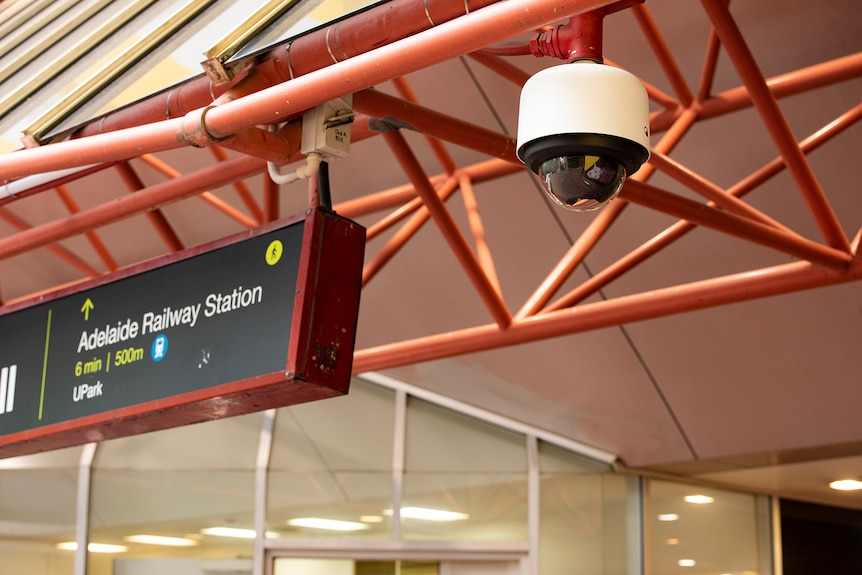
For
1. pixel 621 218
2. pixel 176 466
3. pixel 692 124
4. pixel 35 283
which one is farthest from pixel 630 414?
pixel 35 283

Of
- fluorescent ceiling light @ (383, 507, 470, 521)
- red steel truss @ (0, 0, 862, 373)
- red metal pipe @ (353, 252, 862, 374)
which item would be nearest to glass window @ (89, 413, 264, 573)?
fluorescent ceiling light @ (383, 507, 470, 521)

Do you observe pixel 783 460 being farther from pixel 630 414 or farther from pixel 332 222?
pixel 332 222

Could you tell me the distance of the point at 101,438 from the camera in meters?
4.86

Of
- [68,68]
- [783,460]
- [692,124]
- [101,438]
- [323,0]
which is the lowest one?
[101,438]

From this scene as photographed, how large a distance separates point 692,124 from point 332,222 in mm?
3075

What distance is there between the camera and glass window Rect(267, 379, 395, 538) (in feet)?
34.2

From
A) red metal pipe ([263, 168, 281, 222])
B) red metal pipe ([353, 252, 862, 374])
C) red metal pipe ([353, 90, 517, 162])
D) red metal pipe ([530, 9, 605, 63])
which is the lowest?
red metal pipe ([530, 9, 605, 63])

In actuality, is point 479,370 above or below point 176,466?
above

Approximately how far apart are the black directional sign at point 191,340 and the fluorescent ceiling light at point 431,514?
5.50m

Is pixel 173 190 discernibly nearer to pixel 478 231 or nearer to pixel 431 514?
pixel 478 231

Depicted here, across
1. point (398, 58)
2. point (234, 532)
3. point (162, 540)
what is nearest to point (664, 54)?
point (398, 58)

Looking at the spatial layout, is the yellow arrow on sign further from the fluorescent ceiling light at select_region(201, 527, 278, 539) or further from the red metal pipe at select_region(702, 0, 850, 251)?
the fluorescent ceiling light at select_region(201, 527, 278, 539)

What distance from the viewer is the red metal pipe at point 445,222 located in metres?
5.50

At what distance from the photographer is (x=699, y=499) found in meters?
10.3
